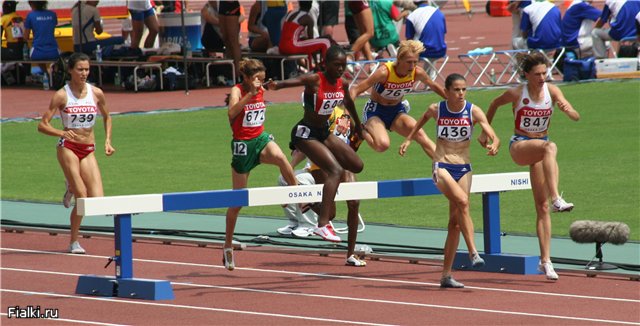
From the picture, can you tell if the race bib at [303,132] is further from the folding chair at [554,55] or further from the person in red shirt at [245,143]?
the folding chair at [554,55]

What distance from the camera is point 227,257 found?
43.2ft

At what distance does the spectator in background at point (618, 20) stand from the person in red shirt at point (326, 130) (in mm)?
15227

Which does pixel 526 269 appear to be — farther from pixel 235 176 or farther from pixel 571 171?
pixel 571 171

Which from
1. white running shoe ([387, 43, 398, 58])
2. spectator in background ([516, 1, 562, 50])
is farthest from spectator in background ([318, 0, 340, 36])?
spectator in background ([516, 1, 562, 50])

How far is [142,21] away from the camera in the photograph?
30.8 m

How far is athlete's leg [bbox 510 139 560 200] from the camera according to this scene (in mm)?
12641

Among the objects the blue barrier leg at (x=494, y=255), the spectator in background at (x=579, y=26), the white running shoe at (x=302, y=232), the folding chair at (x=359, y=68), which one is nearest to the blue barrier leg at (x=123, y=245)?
the blue barrier leg at (x=494, y=255)

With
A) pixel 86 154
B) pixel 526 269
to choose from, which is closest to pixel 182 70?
pixel 86 154

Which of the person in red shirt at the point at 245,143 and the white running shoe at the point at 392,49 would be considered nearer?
the person in red shirt at the point at 245,143

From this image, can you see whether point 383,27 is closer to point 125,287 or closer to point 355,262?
point 355,262

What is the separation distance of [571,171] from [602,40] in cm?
1017

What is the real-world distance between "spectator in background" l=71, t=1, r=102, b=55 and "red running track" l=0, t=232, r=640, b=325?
15553 millimetres

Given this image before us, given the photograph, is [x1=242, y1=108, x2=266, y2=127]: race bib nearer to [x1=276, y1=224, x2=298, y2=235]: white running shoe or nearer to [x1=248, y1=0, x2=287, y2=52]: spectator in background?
[x1=276, y1=224, x2=298, y2=235]: white running shoe

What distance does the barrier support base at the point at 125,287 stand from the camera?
11820mm
